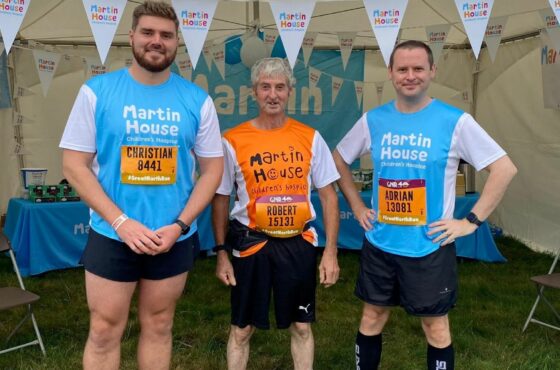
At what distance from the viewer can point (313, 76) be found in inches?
246

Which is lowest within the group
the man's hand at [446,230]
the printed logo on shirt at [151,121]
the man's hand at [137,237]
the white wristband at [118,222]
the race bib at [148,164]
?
the man's hand at [446,230]

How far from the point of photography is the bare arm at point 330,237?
231 cm

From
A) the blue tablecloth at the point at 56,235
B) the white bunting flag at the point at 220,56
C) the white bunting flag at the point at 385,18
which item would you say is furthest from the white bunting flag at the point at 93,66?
the white bunting flag at the point at 385,18

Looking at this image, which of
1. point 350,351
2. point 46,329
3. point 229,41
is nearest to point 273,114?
point 350,351

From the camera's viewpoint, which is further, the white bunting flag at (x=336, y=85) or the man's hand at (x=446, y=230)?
the white bunting flag at (x=336, y=85)

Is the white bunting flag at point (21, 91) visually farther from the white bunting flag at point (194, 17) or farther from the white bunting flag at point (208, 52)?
the white bunting flag at point (194, 17)

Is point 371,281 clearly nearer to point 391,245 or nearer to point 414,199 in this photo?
point 391,245

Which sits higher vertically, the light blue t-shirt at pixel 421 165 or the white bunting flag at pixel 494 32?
the white bunting flag at pixel 494 32

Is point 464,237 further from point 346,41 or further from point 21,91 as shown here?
point 21,91

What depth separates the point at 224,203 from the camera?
89.6 inches

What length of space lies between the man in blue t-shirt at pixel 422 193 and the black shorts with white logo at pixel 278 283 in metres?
0.24

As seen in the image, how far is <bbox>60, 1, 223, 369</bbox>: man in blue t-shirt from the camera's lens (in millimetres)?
1812

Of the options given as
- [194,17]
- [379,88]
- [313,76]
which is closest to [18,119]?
[313,76]

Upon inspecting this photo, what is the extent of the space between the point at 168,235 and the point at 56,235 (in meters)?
3.07
